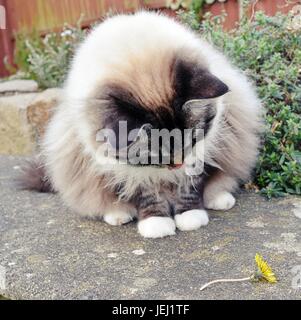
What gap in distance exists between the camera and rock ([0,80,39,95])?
410 centimetres

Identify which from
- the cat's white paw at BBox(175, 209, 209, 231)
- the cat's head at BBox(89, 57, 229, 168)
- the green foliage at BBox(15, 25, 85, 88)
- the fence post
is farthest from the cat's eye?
the fence post

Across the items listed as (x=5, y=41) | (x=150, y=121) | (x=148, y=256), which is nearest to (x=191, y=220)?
(x=148, y=256)

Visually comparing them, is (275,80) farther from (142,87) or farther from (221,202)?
(142,87)

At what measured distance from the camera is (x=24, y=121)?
12.1 ft

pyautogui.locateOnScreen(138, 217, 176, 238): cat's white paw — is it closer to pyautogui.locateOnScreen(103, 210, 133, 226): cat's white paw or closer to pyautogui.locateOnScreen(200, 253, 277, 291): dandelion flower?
pyautogui.locateOnScreen(103, 210, 133, 226): cat's white paw

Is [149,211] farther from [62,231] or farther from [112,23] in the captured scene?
[112,23]

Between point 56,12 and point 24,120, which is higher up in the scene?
point 56,12

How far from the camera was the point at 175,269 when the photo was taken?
180 centimetres

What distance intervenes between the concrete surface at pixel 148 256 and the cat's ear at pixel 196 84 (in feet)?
2.07

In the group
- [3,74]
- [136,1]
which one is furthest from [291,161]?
[3,74]

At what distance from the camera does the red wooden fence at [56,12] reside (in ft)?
13.5

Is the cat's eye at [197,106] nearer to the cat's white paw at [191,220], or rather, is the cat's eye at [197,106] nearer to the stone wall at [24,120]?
the cat's white paw at [191,220]

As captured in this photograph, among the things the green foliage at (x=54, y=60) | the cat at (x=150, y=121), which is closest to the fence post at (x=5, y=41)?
the green foliage at (x=54, y=60)

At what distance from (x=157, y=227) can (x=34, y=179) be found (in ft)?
3.26
